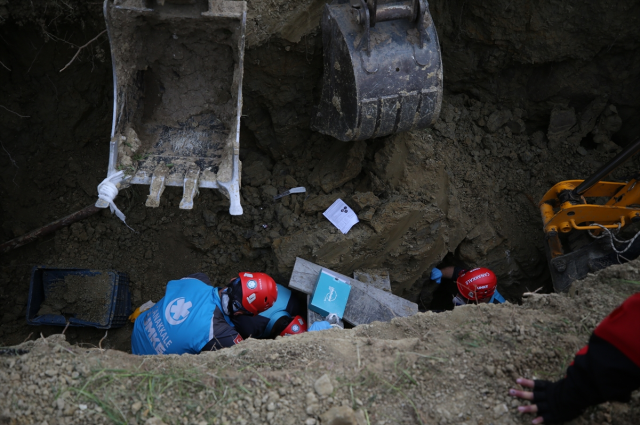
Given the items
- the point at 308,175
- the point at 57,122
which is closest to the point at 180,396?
the point at 308,175

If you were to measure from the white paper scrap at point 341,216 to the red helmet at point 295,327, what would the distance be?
92 cm

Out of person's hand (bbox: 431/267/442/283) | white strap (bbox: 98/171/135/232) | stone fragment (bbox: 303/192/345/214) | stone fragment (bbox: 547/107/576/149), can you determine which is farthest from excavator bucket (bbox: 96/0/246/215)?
stone fragment (bbox: 547/107/576/149)

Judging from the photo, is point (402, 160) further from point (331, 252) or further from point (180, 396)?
point (180, 396)

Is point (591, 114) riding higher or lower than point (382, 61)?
lower

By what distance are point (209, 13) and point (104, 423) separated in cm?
258

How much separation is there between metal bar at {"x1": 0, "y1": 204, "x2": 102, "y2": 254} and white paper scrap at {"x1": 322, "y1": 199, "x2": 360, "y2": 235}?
236 cm

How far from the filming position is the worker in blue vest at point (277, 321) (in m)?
3.72

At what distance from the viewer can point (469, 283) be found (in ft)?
14.6

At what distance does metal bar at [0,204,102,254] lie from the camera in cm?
432

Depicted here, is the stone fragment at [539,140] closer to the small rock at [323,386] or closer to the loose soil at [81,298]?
the small rock at [323,386]

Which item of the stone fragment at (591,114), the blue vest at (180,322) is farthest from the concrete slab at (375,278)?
the stone fragment at (591,114)

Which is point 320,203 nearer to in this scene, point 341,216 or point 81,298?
point 341,216

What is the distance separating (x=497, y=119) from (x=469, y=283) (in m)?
1.80

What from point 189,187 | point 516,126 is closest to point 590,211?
point 516,126
